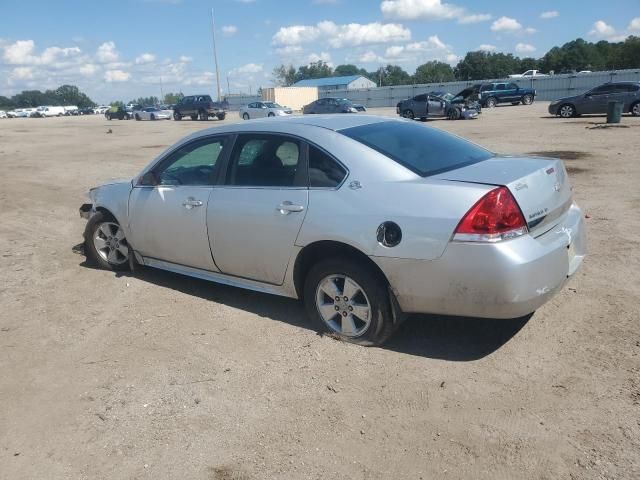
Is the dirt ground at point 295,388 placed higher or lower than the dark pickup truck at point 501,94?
lower

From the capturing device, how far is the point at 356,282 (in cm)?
378

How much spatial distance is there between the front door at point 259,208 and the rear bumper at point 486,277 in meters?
0.84

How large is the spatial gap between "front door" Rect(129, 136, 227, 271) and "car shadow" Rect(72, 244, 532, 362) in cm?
49

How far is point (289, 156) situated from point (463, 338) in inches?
74.2

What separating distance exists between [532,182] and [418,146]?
91 centimetres

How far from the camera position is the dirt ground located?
112 inches

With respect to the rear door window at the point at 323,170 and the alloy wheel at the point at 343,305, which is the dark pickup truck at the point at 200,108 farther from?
the alloy wheel at the point at 343,305

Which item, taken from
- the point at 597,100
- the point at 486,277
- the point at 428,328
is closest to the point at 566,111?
the point at 597,100

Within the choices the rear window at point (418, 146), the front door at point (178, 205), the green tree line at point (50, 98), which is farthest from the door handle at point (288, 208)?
the green tree line at point (50, 98)

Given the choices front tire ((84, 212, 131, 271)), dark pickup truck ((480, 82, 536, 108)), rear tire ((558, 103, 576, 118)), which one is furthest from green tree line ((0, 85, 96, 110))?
front tire ((84, 212, 131, 271))

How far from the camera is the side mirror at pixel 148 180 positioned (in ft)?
16.8

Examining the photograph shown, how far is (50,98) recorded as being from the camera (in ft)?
493


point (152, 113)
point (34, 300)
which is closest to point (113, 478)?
point (34, 300)

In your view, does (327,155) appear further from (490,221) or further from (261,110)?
(261,110)
